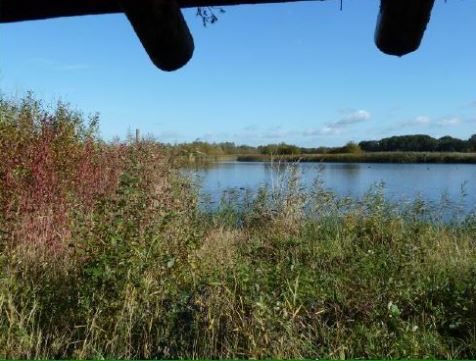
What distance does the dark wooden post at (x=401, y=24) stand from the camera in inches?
54.1

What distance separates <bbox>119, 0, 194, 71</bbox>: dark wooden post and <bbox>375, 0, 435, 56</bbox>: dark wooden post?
0.61 metres

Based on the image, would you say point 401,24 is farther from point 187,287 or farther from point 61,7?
point 187,287

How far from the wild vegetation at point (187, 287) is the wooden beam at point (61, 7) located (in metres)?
1.85

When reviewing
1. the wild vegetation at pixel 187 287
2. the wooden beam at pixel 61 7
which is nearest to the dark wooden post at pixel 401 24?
the wooden beam at pixel 61 7

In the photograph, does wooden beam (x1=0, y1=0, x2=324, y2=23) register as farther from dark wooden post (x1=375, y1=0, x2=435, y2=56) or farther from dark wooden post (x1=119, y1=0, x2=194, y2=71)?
dark wooden post (x1=375, y1=0, x2=435, y2=56)

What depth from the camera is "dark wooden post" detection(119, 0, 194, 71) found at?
1384 mm

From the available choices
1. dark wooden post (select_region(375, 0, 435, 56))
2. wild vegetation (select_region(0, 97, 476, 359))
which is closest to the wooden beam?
dark wooden post (select_region(375, 0, 435, 56))

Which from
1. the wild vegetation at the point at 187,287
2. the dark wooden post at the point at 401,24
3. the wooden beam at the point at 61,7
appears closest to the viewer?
the dark wooden post at the point at 401,24

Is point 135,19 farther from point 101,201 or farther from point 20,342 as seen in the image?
point 101,201

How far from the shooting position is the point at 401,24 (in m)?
1.41

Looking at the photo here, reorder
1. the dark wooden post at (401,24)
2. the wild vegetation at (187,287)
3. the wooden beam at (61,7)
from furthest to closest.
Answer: the wild vegetation at (187,287) < the wooden beam at (61,7) < the dark wooden post at (401,24)

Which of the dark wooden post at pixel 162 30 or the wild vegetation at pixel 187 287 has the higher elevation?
the dark wooden post at pixel 162 30

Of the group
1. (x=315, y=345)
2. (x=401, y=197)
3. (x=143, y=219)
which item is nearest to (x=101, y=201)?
(x=143, y=219)

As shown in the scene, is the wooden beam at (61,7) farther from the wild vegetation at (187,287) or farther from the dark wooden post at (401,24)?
the wild vegetation at (187,287)
